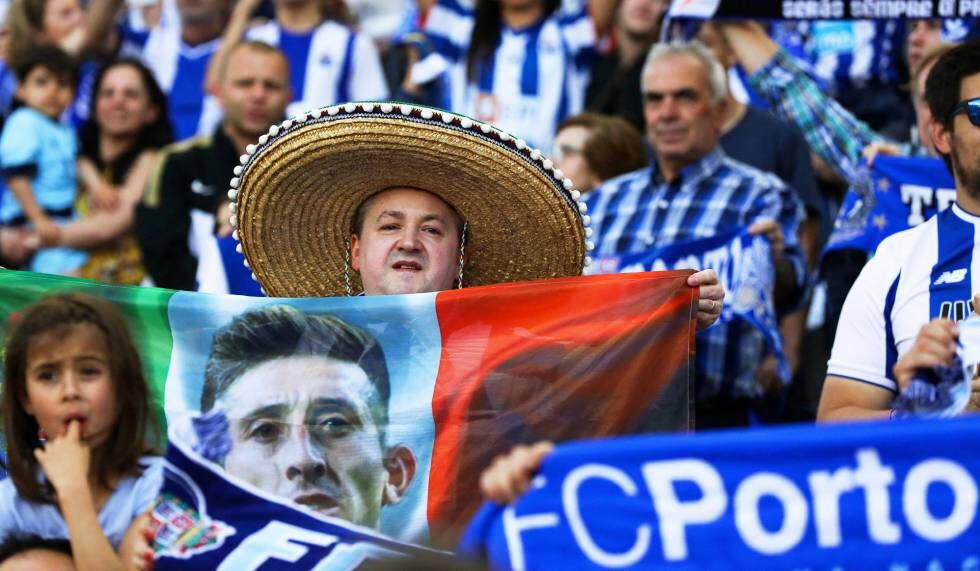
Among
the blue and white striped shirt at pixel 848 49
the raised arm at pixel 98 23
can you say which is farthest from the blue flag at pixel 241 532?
the raised arm at pixel 98 23

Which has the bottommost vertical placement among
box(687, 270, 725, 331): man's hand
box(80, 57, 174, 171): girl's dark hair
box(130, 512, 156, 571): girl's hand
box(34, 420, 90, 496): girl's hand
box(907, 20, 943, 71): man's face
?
box(130, 512, 156, 571): girl's hand

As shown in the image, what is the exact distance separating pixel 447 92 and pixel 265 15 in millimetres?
1224

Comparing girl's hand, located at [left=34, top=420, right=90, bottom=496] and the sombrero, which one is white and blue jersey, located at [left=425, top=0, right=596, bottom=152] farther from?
girl's hand, located at [left=34, top=420, right=90, bottom=496]

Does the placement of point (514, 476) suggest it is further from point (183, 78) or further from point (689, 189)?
point (183, 78)

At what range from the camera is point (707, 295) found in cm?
436

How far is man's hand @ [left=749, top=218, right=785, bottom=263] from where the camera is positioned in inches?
243

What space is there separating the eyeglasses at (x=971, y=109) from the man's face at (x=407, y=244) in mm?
1402

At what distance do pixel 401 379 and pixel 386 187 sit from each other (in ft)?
3.23

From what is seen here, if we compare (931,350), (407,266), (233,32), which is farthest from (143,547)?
(233,32)

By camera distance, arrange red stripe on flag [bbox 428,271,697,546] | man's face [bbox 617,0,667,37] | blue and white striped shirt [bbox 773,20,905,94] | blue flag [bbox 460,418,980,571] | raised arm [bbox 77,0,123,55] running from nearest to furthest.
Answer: blue flag [bbox 460,418,980,571], red stripe on flag [bbox 428,271,697,546], blue and white striped shirt [bbox 773,20,905,94], man's face [bbox 617,0,667,37], raised arm [bbox 77,0,123,55]

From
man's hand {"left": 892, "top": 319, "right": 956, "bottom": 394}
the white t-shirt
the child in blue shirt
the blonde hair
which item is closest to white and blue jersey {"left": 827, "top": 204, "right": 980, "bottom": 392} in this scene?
man's hand {"left": 892, "top": 319, "right": 956, "bottom": 394}

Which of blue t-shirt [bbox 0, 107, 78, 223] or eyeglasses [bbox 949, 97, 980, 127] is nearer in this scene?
eyeglasses [bbox 949, 97, 980, 127]

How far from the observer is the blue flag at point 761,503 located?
10.3ft

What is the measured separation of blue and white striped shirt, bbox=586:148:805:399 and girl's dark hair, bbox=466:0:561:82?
3.97 ft
